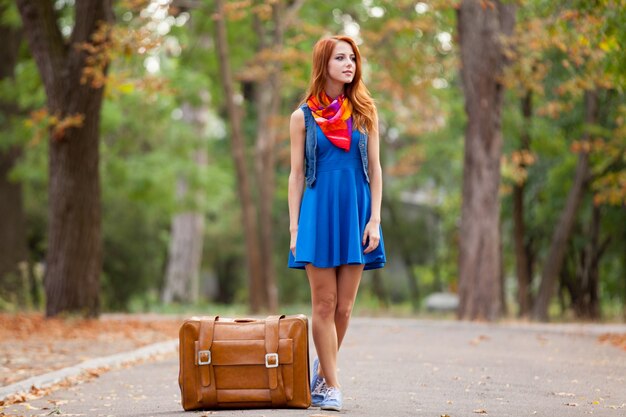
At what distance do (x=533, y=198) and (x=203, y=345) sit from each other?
21853mm

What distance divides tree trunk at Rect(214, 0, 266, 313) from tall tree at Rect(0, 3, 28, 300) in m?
5.17

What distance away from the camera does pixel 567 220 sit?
23.9 meters

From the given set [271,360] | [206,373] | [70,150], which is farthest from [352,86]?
[70,150]

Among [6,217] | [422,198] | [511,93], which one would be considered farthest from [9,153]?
[422,198]

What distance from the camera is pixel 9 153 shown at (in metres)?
26.9

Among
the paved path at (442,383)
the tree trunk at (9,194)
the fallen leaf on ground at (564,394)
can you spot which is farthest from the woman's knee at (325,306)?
the tree trunk at (9,194)

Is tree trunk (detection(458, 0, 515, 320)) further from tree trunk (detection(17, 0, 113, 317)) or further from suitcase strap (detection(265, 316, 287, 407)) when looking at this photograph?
suitcase strap (detection(265, 316, 287, 407))

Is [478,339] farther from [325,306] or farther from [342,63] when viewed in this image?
[342,63]

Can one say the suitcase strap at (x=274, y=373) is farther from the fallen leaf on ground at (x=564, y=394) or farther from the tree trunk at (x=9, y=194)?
the tree trunk at (x=9, y=194)

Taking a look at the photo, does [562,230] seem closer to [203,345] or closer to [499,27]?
[499,27]

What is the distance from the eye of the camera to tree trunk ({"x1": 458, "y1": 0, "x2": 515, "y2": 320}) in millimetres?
19141

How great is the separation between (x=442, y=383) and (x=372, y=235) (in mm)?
2244

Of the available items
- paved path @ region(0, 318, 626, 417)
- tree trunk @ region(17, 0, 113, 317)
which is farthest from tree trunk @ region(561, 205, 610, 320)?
tree trunk @ region(17, 0, 113, 317)

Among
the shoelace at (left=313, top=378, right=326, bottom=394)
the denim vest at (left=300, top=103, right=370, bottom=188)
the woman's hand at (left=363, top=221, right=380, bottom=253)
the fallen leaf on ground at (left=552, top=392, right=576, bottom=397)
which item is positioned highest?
the denim vest at (left=300, top=103, right=370, bottom=188)
